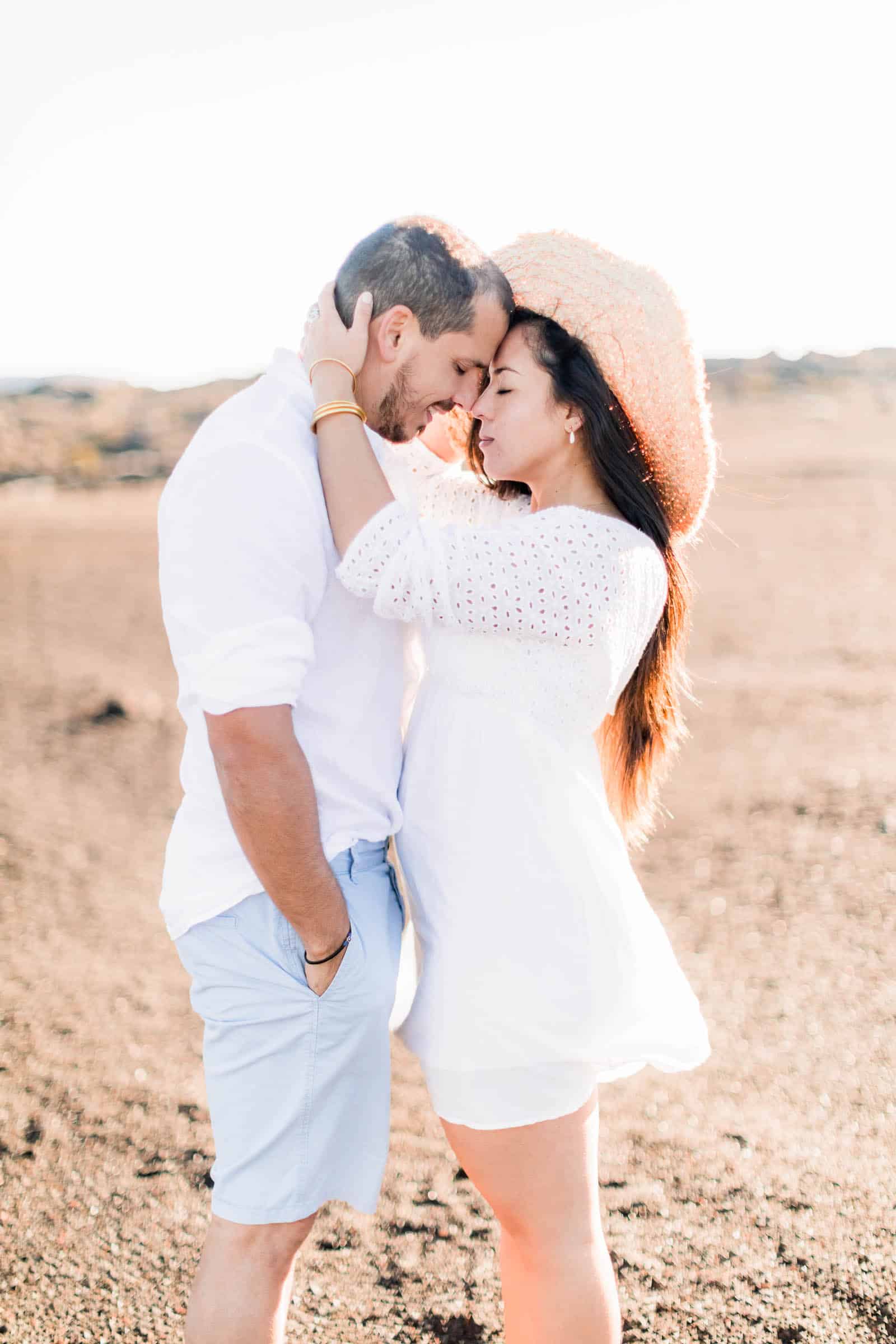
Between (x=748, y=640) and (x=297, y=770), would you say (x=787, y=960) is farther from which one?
(x=748, y=640)

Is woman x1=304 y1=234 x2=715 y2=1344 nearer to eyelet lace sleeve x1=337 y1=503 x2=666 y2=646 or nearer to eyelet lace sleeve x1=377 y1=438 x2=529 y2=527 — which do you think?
eyelet lace sleeve x1=337 y1=503 x2=666 y2=646

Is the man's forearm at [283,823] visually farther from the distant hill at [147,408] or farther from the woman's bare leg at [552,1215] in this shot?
the distant hill at [147,408]

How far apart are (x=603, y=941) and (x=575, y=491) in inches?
37.2

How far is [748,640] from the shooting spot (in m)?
11.8

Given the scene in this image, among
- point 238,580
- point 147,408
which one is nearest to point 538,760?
point 238,580

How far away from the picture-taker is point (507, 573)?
207 centimetres

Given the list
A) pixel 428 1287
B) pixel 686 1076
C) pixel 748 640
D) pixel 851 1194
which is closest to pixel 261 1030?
pixel 428 1287

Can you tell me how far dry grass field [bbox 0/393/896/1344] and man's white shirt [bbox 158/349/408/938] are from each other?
112 centimetres

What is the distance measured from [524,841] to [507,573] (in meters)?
0.52

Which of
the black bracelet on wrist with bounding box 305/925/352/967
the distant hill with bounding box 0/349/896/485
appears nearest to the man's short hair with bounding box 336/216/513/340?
the black bracelet on wrist with bounding box 305/925/352/967

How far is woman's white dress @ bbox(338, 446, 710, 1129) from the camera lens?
6.88ft

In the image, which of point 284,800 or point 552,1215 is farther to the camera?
point 552,1215

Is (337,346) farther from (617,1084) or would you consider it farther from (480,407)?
(617,1084)

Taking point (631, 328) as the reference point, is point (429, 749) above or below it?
below
